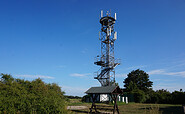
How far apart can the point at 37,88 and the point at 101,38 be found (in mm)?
28678

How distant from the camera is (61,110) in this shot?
23.8 feet

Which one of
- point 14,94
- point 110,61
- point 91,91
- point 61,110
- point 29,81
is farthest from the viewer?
point 110,61

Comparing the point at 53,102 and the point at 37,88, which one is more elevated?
the point at 37,88

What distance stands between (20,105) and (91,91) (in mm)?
11509

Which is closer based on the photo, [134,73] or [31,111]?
[31,111]

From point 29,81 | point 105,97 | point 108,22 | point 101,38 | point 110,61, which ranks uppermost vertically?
point 108,22

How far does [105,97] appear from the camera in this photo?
1391 inches

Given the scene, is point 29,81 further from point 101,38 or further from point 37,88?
point 101,38

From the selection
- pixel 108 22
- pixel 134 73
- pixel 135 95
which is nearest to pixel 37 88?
pixel 108 22

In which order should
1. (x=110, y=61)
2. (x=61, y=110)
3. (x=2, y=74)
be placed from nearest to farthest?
(x=61, y=110) → (x=2, y=74) → (x=110, y=61)

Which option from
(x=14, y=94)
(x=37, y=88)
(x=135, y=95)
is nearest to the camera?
(x=14, y=94)

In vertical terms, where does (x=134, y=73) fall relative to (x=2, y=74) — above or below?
above

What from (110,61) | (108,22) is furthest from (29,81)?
(108,22)

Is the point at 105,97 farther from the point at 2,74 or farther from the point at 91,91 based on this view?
the point at 2,74
